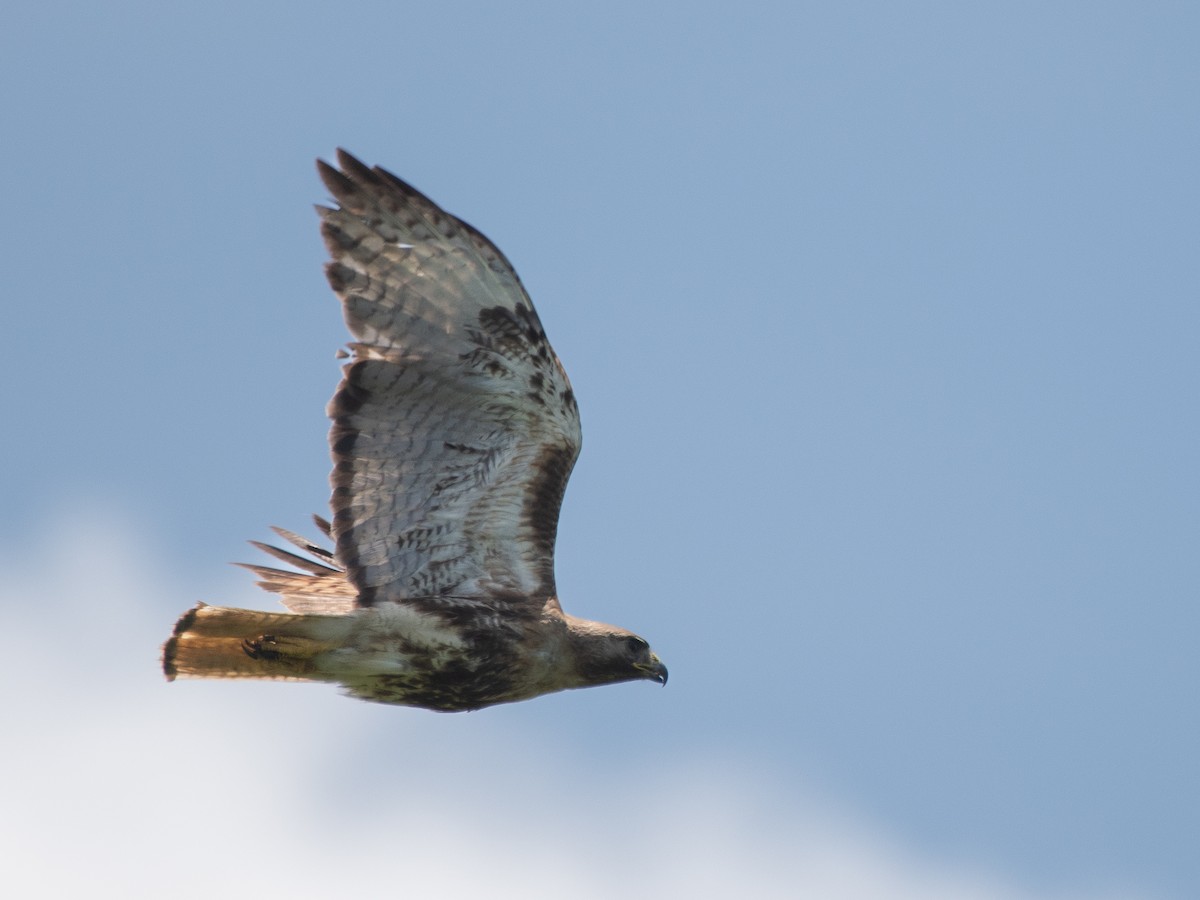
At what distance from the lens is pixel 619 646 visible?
10.3 metres

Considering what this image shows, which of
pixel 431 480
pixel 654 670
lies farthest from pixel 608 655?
pixel 431 480

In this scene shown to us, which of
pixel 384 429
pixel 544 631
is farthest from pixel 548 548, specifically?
pixel 384 429

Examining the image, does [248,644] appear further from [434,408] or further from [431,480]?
[434,408]

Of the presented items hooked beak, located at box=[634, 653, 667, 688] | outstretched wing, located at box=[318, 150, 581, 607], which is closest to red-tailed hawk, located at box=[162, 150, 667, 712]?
outstretched wing, located at box=[318, 150, 581, 607]

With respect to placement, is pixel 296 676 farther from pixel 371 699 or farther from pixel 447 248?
pixel 447 248

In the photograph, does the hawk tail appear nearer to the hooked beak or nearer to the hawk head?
the hawk head

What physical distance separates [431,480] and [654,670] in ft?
5.43

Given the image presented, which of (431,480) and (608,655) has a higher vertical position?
(431,480)

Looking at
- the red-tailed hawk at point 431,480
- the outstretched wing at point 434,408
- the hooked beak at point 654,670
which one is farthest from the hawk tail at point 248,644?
the hooked beak at point 654,670

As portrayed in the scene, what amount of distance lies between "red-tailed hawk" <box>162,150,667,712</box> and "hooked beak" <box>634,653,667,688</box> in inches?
12.2

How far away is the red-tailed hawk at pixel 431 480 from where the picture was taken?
9805mm

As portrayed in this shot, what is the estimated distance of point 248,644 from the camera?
963 centimetres

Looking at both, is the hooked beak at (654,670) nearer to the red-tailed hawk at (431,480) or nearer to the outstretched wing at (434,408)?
the red-tailed hawk at (431,480)

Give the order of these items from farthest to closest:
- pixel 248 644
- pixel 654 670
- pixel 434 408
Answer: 1. pixel 654 670
2. pixel 434 408
3. pixel 248 644
